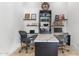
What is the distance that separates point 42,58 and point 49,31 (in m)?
0.43

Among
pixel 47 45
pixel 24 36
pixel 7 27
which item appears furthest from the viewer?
pixel 47 45

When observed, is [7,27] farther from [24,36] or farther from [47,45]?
[47,45]

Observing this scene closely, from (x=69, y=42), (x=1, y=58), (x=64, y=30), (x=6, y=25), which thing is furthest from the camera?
(x=64, y=30)

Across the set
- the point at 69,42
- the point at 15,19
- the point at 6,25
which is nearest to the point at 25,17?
the point at 15,19

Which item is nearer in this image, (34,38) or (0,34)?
(0,34)

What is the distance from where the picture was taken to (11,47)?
1.81 feet

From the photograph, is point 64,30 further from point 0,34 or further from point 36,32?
point 0,34

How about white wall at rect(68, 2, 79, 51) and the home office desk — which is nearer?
white wall at rect(68, 2, 79, 51)

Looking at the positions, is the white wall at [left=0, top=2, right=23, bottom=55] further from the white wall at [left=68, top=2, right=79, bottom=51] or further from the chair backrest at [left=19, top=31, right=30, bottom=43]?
the white wall at [left=68, top=2, right=79, bottom=51]

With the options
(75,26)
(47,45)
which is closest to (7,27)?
(75,26)

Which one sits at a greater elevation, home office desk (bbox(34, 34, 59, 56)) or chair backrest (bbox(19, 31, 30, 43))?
chair backrest (bbox(19, 31, 30, 43))

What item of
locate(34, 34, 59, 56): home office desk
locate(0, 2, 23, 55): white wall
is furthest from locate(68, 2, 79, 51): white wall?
locate(0, 2, 23, 55): white wall

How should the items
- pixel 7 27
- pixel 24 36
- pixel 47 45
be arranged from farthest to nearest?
pixel 47 45
pixel 24 36
pixel 7 27

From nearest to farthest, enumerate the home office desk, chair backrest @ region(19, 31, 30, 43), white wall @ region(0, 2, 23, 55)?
white wall @ region(0, 2, 23, 55)
chair backrest @ region(19, 31, 30, 43)
the home office desk
